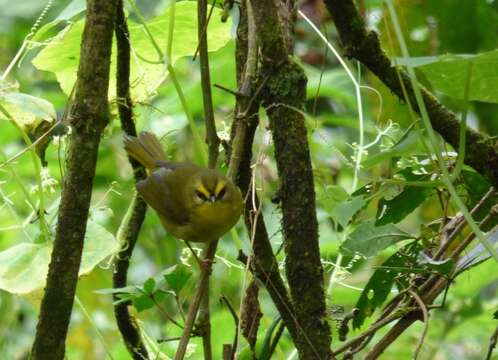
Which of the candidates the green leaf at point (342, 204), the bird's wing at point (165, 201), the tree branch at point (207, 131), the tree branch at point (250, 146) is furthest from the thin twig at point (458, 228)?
the bird's wing at point (165, 201)

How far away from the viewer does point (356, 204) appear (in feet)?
4.84

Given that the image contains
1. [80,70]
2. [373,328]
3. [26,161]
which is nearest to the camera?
[80,70]

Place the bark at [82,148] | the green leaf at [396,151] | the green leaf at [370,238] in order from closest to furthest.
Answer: the bark at [82,148] → the green leaf at [396,151] → the green leaf at [370,238]

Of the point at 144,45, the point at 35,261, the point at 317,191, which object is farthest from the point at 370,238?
the point at 144,45

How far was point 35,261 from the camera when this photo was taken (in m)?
1.68

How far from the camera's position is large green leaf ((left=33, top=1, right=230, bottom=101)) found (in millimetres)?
1851

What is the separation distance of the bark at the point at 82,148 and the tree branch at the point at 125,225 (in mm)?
304

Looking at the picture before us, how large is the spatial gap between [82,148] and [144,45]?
708 millimetres

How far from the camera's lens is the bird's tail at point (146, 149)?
6.02ft

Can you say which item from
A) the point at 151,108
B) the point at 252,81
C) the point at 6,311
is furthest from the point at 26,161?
the point at 252,81

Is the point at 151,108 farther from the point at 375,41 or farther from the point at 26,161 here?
the point at 26,161

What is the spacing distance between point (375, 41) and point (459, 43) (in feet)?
3.36

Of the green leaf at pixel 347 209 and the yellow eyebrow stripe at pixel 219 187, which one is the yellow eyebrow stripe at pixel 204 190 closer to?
the yellow eyebrow stripe at pixel 219 187

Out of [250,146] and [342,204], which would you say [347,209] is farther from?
[250,146]
